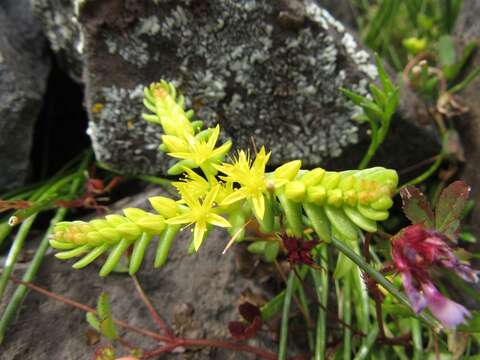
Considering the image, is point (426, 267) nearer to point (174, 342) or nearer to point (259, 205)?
point (259, 205)

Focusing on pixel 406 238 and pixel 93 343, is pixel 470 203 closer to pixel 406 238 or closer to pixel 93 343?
pixel 406 238

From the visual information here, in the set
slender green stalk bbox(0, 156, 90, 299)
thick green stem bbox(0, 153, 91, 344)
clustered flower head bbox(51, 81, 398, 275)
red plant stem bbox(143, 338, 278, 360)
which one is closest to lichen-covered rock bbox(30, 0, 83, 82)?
slender green stalk bbox(0, 156, 90, 299)

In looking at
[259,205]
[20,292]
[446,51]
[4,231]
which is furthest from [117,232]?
[446,51]

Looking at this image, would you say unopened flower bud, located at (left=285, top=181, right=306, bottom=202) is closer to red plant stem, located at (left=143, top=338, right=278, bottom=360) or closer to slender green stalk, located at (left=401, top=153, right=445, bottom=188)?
red plant stem, located at (left=143, top=338, right=278, bottom=360)

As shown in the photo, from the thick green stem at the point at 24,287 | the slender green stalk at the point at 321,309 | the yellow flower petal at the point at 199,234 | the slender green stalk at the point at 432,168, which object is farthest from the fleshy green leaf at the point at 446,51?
the thick green stem at the point at 24,287

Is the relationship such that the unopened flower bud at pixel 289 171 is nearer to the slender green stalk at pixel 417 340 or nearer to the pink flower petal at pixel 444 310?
the pink flower petal at pixel 444 310

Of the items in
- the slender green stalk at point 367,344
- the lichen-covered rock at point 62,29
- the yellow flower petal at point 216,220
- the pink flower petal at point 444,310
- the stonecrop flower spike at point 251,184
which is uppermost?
the lichen-covered rock at point 62,29

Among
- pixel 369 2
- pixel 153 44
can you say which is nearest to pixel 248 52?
pixel 153 44
